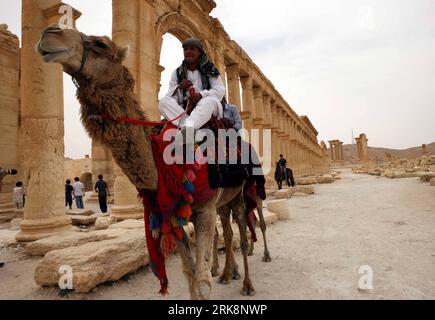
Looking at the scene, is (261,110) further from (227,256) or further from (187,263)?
(187,263)

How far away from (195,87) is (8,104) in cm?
1438

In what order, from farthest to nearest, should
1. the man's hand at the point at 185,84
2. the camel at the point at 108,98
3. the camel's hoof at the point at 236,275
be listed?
1. the camel's hoof at the point at 236,275
2. the man's hand at the point at 185,84
3. the camel at the point at 108,98

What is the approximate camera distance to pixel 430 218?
23.9ft

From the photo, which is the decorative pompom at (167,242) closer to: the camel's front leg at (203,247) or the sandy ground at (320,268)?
the camel's front leg at (203,247)

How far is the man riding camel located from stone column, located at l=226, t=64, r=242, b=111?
15271mm

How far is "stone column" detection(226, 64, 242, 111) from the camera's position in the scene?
1853 centimetres

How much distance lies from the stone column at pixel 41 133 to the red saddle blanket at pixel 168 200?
5.30m

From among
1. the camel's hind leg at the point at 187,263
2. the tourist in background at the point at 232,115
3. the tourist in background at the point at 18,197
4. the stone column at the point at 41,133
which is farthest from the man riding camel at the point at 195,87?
the tourist in background at the point at 18,197

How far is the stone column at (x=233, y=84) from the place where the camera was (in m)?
18.5

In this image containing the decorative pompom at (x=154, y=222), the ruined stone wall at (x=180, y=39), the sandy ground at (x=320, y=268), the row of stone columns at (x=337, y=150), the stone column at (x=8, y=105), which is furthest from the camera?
the row of stone columns at (x=337, y=150)

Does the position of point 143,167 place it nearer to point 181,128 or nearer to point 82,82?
point 181,128

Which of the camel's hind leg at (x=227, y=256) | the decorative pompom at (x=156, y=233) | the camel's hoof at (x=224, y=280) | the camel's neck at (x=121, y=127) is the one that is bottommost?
the camel's hoof at (x=224, y=280)

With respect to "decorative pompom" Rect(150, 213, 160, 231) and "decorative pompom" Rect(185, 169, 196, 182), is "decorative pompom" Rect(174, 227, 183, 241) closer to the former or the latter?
"decorative pompom" Rect(150, 213, 160, 231)
